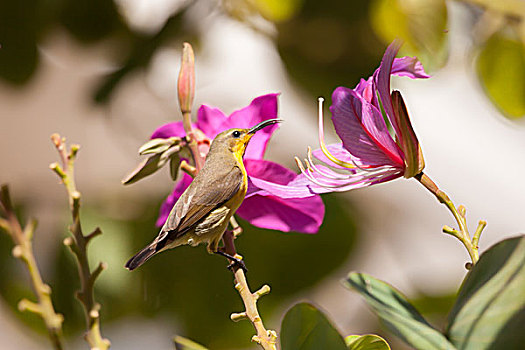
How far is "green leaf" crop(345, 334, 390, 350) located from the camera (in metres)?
0.13

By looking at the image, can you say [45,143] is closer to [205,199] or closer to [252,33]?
[252,33]

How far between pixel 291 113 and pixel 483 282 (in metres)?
0.37

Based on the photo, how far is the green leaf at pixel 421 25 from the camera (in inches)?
9.4

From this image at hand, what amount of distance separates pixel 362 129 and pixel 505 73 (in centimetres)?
21

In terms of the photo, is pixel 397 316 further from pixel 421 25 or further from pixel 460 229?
pixel 421 25

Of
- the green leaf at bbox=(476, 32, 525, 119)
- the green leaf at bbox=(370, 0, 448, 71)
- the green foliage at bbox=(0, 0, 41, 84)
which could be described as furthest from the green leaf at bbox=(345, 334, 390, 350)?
the green foliage at bbox=(0, 0, 41, 84)

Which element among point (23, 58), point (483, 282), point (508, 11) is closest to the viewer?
point (483, 282)

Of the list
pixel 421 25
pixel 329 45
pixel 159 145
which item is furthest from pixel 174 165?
pixel 329 45

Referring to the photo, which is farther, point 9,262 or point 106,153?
point 106,153

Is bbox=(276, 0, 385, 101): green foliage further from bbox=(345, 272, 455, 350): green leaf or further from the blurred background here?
bbox=(345, 272, 455, 350): green leaf

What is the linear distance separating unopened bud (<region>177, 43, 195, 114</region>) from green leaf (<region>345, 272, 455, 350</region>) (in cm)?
7

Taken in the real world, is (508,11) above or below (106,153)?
above

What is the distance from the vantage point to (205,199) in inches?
6.1

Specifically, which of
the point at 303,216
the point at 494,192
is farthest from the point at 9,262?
the point at 494,192
